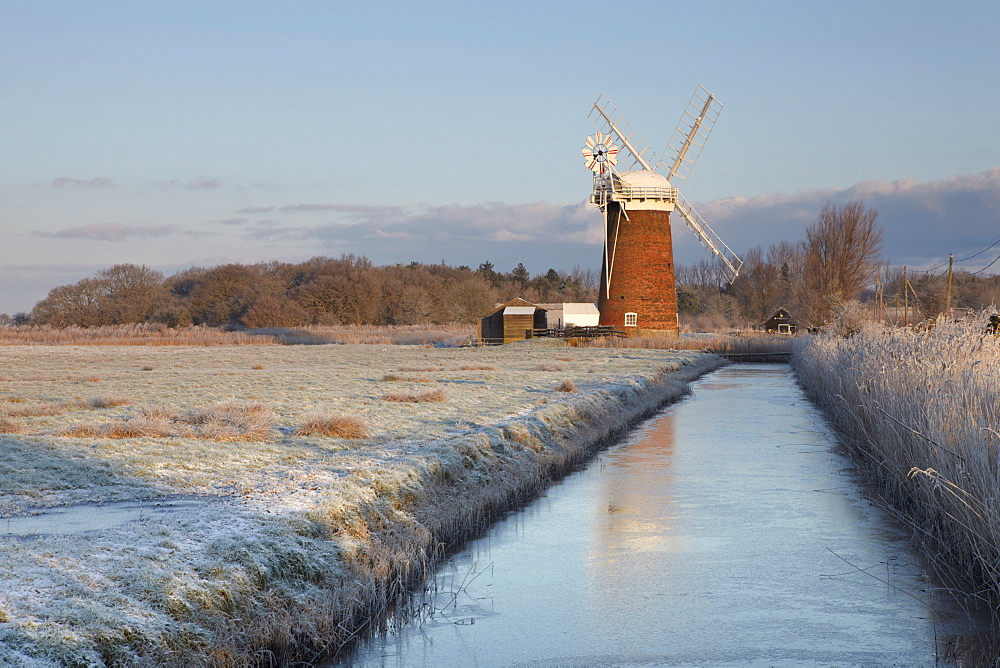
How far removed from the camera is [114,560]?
645 cm

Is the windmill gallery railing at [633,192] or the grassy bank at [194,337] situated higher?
the windmill gallery railing at [633,192]

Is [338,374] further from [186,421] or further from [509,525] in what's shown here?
[509,525]

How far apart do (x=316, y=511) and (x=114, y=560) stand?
227cm

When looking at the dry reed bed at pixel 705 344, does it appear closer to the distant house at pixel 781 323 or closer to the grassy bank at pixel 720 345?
the grassy bank at pixel 720 345

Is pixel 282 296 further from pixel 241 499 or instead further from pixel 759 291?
pixel 241 499

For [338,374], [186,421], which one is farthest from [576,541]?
[338,374]

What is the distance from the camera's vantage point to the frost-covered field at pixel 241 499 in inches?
227

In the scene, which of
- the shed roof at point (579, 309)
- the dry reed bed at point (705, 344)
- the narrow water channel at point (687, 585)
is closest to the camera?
the narrow water channel at point (687, 585)

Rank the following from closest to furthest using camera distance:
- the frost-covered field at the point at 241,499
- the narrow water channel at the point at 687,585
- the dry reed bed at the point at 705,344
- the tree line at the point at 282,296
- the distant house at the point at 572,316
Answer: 1. the frost-covered field at the point at 241,499
2. the narrow water channel at the point at 687,585
3. the dry reed bed at the point at 705,344
4. the distant house at the point at 572,316
5. the tree line at the point at 282,296

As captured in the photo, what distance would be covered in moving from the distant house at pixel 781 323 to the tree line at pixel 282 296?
1324 inches

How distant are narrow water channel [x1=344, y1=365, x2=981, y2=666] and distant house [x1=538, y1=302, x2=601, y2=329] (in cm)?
4636

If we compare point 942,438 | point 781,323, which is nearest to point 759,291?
point 781,323

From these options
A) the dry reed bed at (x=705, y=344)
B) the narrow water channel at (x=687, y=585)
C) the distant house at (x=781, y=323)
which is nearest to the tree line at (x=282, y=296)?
the distant house at (x=781, y=323)

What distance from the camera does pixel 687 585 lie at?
8312mm
